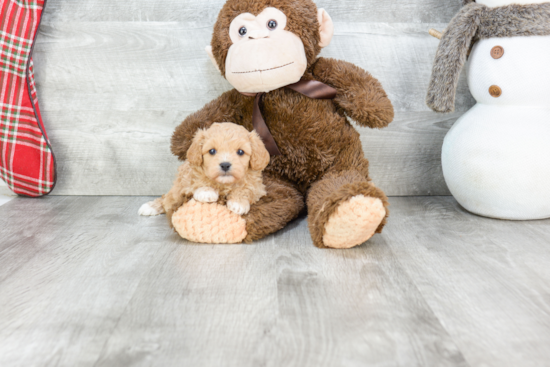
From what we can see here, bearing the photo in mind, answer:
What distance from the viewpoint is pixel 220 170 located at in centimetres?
94

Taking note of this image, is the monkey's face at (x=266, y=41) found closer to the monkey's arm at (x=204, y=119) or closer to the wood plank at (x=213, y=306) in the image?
the monkey's arm at (x=204, y=119)

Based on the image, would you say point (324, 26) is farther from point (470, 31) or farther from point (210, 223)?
point (210, 223)

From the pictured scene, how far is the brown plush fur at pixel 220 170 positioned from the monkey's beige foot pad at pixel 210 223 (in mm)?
25

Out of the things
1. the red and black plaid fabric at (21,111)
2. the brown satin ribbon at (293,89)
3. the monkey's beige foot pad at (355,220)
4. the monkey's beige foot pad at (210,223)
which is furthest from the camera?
the red and black plaid fabric at (21,111)

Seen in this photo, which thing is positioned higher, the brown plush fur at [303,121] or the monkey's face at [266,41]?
the monkey's face at [266,41]

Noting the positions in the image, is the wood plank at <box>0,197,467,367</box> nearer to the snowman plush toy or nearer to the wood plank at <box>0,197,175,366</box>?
the wood plank at <box>0,197,175,366</box>

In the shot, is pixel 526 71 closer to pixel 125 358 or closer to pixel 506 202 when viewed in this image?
pixel 506 202

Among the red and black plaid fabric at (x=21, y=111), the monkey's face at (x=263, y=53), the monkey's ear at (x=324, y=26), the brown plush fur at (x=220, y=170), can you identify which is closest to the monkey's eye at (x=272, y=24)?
the monkey's face at (x=263, y=53)

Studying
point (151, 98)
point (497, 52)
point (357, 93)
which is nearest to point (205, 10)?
point (151, 98)

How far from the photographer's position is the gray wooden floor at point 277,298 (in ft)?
2.04

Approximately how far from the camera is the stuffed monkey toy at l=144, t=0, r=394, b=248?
976 millimetres

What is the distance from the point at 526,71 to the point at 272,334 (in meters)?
0.82

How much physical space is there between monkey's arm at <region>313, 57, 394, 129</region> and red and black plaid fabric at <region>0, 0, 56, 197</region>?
778 mm

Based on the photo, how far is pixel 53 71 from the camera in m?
1.33
